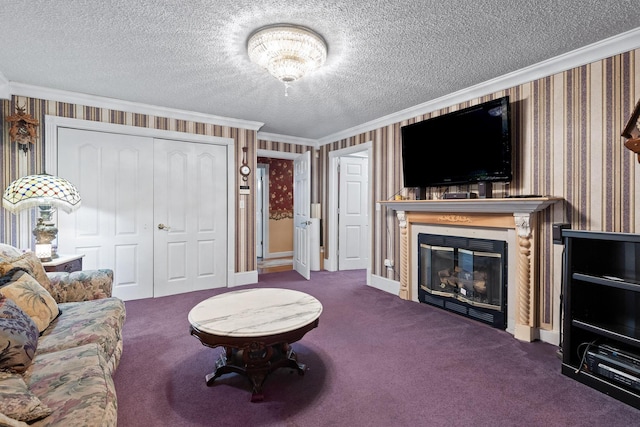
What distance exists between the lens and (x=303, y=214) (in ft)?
17.0

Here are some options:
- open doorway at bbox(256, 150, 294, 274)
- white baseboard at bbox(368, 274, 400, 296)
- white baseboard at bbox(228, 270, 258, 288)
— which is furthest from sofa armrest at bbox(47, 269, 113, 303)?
open doorway at bbox(256, 150, 294, 274)

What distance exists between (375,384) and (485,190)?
203 cm

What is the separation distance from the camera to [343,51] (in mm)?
2391

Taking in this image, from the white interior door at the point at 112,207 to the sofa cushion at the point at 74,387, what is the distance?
2414mm

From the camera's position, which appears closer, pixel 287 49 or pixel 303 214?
pixel 287 49

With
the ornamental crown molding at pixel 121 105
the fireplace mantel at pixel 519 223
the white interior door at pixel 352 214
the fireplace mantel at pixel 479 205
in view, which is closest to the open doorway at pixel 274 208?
the white interior door at pixel 352 214

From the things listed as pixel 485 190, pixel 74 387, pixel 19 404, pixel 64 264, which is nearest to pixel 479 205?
pixel 485 190

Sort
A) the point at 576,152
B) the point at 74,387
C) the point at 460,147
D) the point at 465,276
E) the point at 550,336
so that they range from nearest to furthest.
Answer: the point at 74,387, the point at 576,152, the point at 550,336, the point at 460,147, the point at 465,276

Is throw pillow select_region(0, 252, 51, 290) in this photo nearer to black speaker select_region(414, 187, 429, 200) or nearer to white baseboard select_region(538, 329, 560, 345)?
black speaker select_region(414, 187, 429, 200)

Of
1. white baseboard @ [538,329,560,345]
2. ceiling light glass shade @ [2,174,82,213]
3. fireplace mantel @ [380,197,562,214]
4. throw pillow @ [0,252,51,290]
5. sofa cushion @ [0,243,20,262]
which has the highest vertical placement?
ceiling light glass shade @ [2,174,82,213]

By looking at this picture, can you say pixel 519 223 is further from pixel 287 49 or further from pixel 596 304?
pixel 287 49

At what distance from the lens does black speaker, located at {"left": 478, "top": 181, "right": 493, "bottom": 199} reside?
2.93 m

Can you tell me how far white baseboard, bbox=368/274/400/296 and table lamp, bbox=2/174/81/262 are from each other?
3.54m

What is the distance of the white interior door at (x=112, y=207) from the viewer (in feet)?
11.3
